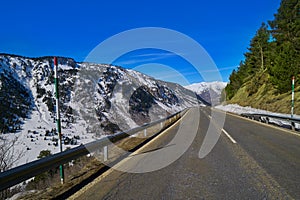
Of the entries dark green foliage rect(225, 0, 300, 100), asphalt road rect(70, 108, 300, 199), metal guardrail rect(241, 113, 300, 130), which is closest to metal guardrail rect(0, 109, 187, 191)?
asphalt road rect(70, 108, 300, 199)

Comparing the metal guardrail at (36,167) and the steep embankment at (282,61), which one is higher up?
the steep embankment at (282,61)

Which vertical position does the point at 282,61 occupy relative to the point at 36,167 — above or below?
above

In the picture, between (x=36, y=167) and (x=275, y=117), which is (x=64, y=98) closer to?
(x=275, y=117)

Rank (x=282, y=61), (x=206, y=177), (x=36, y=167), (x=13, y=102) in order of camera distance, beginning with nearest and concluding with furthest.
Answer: (x=36, y=167) → (x=206, y=177) → (x=282, y=61) → (x=13, y=102)

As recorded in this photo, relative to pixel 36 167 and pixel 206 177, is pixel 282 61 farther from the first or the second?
pixel 36 167

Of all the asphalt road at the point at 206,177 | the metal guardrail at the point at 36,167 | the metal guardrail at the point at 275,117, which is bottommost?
the asphalt road at the point at 206,177

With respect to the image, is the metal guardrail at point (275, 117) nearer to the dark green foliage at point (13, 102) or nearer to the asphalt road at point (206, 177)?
the asphalt road at point (206, 177)

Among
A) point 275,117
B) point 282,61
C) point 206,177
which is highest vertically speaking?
point 282,61

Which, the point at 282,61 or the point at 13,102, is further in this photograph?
the point at 13,102

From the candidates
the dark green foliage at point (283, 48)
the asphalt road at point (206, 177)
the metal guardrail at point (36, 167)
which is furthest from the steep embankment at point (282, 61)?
the metal guardrail at point (36, 167)

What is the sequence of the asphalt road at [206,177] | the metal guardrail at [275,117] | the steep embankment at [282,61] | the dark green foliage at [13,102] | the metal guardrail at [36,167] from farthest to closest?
the dark green foliage at [13,102] → the steep embankment at [282,61] → the metal guardrail at [275,117] → the asphalt road at [206,177] → the metal guardrail at [36,167]

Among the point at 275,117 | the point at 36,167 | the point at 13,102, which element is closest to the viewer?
the point at 36,167

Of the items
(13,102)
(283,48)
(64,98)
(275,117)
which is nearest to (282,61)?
(283,48)

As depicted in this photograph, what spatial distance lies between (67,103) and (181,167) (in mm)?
76946
